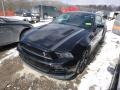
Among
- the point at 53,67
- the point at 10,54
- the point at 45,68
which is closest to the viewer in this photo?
the point at 53,67

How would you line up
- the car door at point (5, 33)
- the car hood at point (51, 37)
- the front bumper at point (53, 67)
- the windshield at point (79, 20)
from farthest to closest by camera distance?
1. the car door at point (5, 33)
2. the windshield at point (79, 20)
3. the car hood at point (51, 37)
4. the front bumper at point (53, 67)

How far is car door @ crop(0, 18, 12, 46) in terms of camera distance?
4551mm

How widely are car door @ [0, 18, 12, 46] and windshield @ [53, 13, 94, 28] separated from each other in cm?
180

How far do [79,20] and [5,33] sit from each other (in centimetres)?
247

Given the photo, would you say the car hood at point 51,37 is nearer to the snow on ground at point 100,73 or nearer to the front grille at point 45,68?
the front grille at point 45,68

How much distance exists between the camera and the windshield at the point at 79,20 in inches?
168

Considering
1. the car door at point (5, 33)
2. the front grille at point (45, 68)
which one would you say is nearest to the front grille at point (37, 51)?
the front grille at point (45, 68)

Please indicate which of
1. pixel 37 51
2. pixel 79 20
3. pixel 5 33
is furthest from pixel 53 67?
pixel 5 33

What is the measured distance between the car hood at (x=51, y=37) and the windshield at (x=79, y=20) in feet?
1.18

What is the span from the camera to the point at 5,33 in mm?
4652

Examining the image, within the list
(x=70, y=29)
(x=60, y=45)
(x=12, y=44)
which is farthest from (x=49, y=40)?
(x=12, y=44)

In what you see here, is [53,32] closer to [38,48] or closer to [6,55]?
[38,48]

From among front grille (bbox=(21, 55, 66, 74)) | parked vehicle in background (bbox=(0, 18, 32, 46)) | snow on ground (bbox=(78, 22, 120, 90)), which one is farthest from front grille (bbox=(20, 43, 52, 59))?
parked vehicle in background (bbox=(0, 18, 32, 46))

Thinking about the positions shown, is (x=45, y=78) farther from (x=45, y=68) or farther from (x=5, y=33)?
(x=5, y=33)
